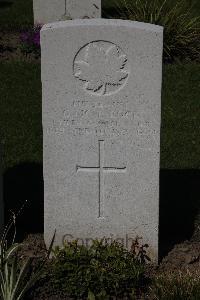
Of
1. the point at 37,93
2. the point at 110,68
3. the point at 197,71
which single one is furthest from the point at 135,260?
the point at 197,71

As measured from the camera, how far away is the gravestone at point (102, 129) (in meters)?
5.25

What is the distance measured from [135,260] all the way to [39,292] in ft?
2.52

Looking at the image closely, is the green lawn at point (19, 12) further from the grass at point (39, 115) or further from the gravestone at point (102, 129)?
the gravestone at point (102, 129)

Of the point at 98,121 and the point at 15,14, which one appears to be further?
the point at 15,14

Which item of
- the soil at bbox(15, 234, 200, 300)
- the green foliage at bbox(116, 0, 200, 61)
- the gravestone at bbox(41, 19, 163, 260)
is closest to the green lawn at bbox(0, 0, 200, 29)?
the green foliage at bbox(116, 0, 200, 61)

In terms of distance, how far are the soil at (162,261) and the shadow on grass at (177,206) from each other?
0.33 ft

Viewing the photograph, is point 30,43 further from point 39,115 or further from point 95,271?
point 95,271

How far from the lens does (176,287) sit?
507cm

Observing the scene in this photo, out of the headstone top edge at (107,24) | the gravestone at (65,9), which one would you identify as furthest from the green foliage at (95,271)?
the gravestone at (65,9)

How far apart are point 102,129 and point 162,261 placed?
125cm

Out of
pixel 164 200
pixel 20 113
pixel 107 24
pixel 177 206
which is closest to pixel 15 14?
pixel 20 113

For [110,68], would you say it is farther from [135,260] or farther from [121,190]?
[135,260]

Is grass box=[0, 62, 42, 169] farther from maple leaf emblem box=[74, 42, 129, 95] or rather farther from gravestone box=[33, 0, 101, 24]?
maple leaf emblem box=[74, 42, 129, 95]

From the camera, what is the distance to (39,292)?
539 cm
